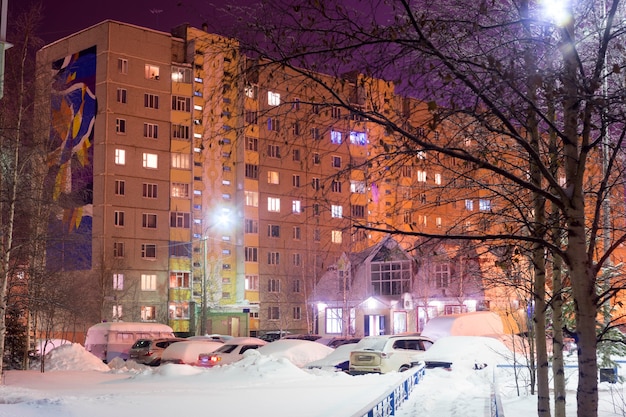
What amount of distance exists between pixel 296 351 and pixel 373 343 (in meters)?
5.47

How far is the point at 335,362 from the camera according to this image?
29.6 metres

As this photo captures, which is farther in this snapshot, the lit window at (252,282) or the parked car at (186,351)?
the lit window at (252,282)

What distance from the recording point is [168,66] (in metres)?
74.1

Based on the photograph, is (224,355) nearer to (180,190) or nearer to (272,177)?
(180,190)

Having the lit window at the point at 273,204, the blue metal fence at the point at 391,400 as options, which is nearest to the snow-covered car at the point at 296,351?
the blue metal fence at the point at 391,400

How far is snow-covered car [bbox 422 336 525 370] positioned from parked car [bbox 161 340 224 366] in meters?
10.6

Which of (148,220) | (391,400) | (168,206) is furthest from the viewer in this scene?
(168,206)

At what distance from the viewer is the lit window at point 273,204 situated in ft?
262

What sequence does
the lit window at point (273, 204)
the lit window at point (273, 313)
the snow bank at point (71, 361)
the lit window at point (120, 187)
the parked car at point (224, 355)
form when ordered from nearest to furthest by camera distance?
the parked car at point (224, 355)
the snow bank at point (71, 361)
the lit window at point (120, 187)
the lit window at point (273, 313)
the lit window at point (273, 204)

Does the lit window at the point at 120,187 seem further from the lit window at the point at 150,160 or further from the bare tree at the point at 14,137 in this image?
the bare tree at the point at 14,137

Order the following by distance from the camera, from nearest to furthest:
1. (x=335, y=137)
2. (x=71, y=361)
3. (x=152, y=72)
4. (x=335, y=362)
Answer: (x=335, y=137) < (x=335, y=362) < (x=71, y=361) < (x=152, y=72)

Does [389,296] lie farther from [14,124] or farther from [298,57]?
[298,57]

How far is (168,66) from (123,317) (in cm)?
2365

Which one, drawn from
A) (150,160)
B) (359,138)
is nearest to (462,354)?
(359,138)
